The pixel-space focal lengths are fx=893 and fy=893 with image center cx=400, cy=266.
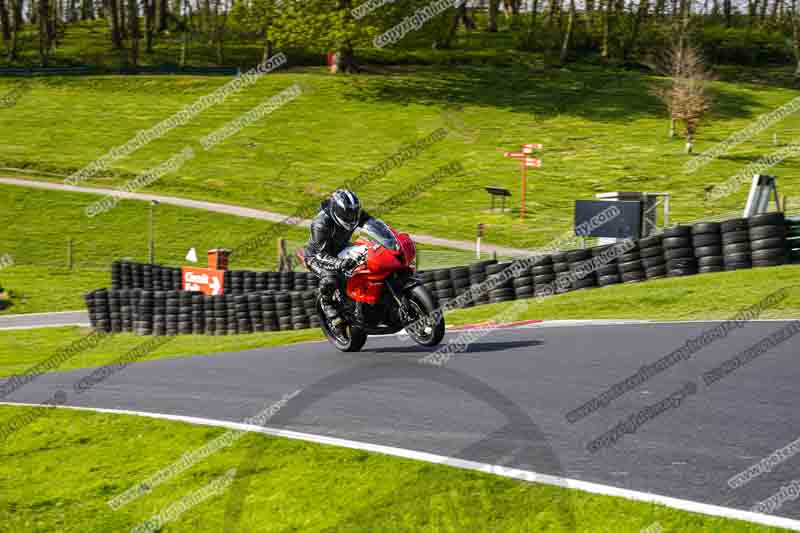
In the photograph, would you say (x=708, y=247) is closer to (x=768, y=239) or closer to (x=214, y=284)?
(x=768, y=239)

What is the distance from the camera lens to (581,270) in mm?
17719

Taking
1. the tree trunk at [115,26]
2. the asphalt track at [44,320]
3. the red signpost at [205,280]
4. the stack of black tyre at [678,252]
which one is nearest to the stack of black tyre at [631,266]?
the stack of black tyre at [678,252]

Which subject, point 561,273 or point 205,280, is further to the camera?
point 205,280

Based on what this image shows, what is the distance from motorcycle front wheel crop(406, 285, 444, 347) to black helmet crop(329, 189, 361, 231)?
113 cm

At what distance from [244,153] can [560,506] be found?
173 feet

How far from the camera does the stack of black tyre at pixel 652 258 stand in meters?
17.5

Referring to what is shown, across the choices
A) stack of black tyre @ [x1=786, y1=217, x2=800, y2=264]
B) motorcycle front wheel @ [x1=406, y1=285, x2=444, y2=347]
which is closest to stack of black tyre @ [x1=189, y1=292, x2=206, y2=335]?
motorcycle front wheel @ [x1=406, y1=285, x2=444, y2=347]

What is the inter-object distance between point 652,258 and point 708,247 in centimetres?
106

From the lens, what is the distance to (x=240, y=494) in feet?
18.8

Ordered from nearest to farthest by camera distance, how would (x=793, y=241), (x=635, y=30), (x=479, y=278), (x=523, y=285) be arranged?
1. (x=793, y=241)
2. (x=523, y=285)
3. (x=479, y=278)
4. (x=635, y=30)

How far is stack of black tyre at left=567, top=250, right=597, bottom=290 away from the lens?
17656 millimetres

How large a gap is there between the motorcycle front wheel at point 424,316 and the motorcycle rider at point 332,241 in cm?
87

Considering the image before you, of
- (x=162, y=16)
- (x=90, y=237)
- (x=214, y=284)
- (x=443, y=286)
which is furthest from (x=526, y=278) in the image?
(x=162, y=16)

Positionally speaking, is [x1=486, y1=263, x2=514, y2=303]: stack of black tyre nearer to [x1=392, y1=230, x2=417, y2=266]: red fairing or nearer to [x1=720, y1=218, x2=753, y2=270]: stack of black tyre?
[x1=720, y1=218, x2=753, y2=270]: stack of black tyre
